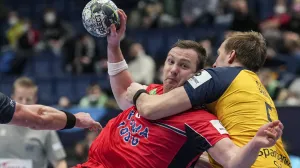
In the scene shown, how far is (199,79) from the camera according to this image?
4562 mm

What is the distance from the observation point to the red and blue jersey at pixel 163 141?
451 centimetres

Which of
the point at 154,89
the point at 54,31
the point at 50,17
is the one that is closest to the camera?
the point at 154,89

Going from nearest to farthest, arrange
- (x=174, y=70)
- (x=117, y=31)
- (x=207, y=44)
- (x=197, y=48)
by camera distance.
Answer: (x=174, y=70), (x=197, y=48), (x=117, y=31), (x=207, y=44)

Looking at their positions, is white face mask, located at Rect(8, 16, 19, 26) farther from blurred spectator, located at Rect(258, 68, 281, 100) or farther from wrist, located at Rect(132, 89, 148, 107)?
wrist, located at Rect(132, 89, 148, 107)

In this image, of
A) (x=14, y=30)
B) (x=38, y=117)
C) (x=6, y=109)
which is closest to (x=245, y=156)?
(x=38, y=117)

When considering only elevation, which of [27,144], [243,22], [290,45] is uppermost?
[243,22]

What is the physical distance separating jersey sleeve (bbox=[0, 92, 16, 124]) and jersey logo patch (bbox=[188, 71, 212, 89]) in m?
1.29

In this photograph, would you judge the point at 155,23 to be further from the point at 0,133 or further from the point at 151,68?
the point at 0,133

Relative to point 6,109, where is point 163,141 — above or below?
below

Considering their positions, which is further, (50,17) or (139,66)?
(50,17)

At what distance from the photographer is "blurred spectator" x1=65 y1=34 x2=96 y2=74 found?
14.7 m

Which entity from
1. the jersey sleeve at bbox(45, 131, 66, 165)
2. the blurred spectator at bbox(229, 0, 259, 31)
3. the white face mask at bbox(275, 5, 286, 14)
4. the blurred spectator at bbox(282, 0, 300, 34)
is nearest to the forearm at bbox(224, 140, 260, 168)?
the jersey sleeve at bbox(45, 131, 66, 165)

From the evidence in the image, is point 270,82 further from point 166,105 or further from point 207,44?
point 166,105

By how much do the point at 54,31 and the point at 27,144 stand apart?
10.4 meters
